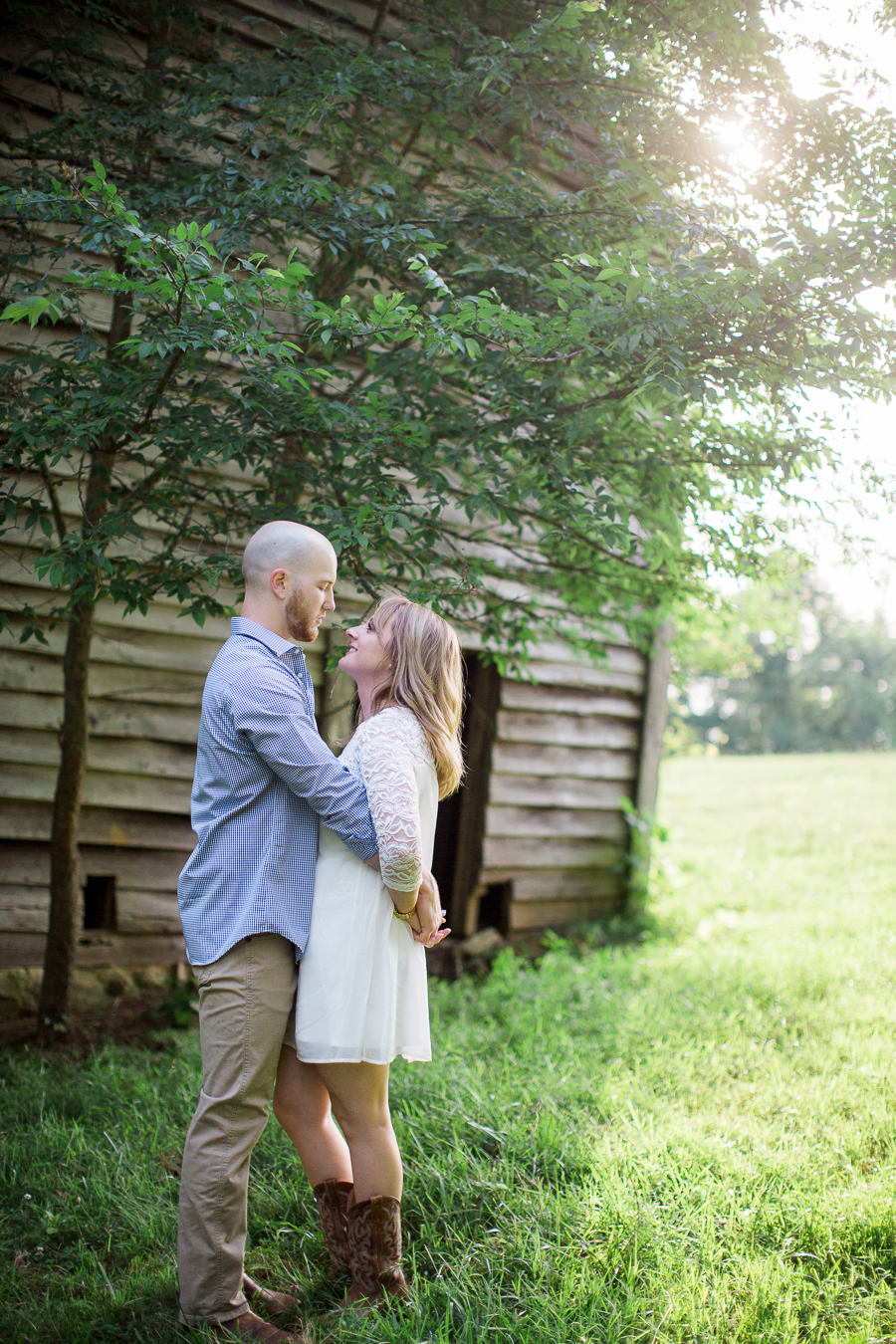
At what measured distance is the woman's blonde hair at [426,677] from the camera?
2369 millimetres

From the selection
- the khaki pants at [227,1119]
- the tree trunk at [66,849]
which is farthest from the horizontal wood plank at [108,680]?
the khaki pants at [227,1119]

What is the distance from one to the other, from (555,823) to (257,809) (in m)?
4.91

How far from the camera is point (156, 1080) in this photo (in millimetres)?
3674

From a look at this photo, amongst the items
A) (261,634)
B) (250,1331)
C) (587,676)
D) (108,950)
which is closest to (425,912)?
(261,634)

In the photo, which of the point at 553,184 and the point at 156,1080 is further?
the point at 553,184

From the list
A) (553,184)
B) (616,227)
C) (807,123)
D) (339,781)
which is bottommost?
(339,781)

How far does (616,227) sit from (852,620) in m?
50.6

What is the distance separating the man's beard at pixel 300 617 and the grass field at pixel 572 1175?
5.61 ft

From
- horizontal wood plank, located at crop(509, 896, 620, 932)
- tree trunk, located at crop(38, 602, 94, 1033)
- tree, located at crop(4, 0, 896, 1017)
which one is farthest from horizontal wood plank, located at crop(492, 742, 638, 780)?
tree trunk, located at crop(38, 602, 94, 1033)

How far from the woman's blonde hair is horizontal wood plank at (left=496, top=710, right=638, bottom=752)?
4.07m

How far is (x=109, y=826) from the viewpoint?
480 centimetres

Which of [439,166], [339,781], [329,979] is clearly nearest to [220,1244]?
[329,979]

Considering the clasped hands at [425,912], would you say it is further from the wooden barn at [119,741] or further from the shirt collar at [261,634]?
the wooden barn at [119,741]

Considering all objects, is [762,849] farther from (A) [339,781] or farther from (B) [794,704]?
(B) [794,704]
